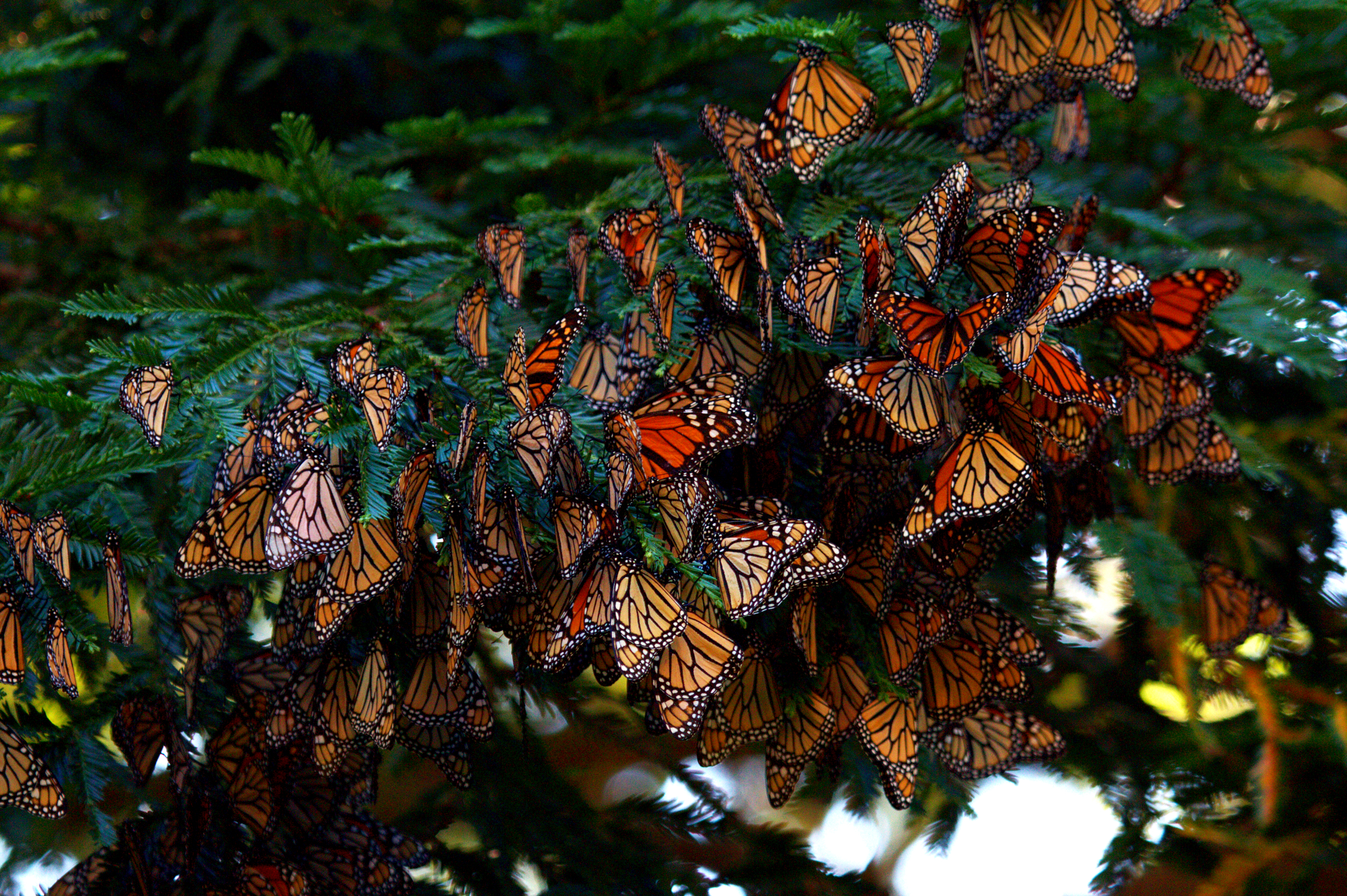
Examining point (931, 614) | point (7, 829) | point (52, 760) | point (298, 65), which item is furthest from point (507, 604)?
point (298, 65)

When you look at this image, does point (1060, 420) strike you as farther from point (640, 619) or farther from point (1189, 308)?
point (640, 619)

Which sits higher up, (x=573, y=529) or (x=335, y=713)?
(x=573, y=529)

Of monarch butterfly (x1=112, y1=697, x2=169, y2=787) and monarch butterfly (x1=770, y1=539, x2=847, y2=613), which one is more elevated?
monarch butterfly (x1=770, y1=539, x2=847, y2=613)

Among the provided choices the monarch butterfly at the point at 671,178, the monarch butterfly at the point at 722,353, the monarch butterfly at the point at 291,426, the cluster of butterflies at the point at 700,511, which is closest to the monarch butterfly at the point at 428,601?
the cluster of butterflies at the point at 700,511

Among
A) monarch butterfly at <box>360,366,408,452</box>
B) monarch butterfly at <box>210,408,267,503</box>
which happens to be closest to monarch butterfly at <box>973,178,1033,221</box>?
monarch butterfly at <box>360,366,408,452</box>

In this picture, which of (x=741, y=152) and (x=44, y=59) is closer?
(x=741, y=152)

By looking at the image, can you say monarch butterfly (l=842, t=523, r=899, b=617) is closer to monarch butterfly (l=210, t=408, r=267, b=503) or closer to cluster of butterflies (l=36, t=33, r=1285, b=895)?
cluster of butterflies (l=36, t=33, r=1285, b=895)

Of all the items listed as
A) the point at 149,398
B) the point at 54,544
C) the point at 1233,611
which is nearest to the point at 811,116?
the point at 149,398

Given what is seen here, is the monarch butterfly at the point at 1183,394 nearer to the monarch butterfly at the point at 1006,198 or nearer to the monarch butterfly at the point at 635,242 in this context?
the monarch butterfly at the point at 1006,198
